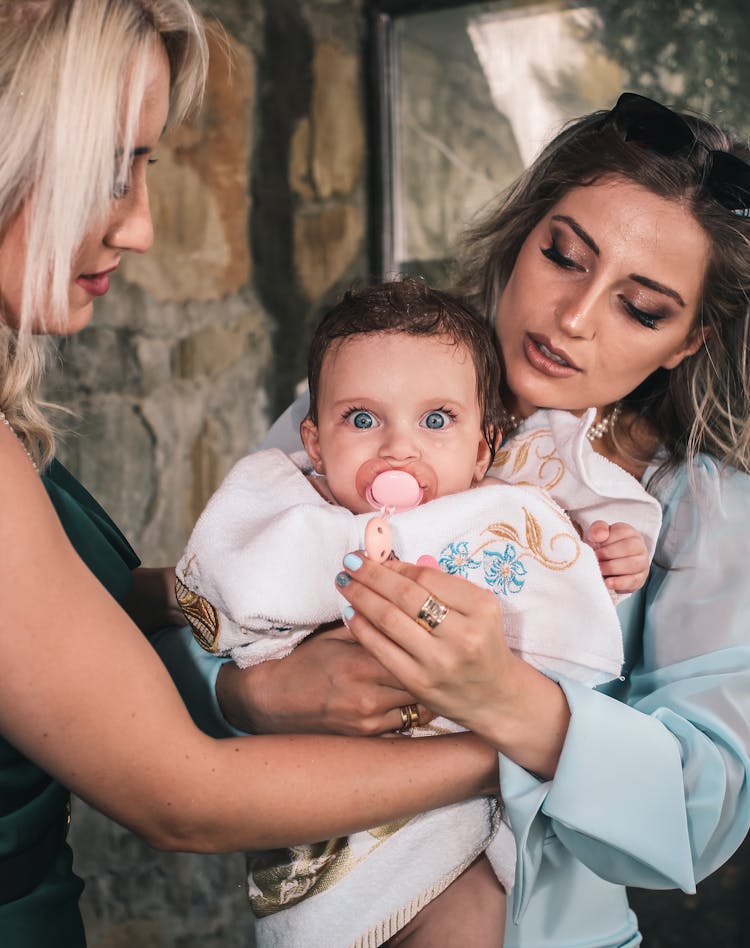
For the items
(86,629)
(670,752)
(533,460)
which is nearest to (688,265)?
(533,460)

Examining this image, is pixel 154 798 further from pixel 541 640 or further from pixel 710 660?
pixel 710 660

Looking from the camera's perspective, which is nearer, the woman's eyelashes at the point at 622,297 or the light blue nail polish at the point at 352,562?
the light blue nail polish at the point at 352,562

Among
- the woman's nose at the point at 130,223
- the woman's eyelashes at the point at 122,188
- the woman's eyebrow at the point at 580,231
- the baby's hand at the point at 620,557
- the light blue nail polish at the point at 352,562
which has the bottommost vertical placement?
the baby's hand at the point at 620,557

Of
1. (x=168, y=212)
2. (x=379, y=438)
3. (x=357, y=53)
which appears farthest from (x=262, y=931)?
(x=357, y=53)

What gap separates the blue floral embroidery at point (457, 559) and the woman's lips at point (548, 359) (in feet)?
1.50

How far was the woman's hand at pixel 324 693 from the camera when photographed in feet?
4.69

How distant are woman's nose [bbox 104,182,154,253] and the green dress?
1.25 feet

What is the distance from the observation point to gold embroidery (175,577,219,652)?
1518 mm

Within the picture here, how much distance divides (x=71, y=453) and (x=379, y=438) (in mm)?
1188

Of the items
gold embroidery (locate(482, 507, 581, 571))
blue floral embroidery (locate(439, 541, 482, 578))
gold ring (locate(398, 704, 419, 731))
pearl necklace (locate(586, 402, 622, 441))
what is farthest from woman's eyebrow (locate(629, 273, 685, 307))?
gold ring (locate(398, 704, 419, 731))

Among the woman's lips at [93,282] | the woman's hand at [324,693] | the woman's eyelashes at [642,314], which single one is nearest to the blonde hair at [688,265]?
the woman's eyelashes at [642,314]

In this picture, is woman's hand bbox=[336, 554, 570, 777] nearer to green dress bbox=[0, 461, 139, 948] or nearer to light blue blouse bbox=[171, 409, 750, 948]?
light blue blouse bbox=[171, 409, 750, 948]

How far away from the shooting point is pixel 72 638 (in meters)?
1.14

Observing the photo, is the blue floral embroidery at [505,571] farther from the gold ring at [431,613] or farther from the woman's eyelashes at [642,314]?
the woman's eyelashes at [642,314]
